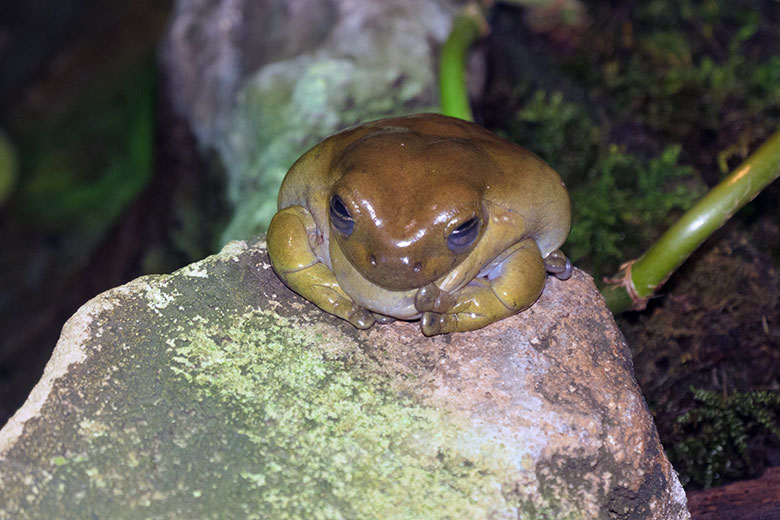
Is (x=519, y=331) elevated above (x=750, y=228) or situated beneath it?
elevated above

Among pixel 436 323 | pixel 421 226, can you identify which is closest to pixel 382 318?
pixel 436 323

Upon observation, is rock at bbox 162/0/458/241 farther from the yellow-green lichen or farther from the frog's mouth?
the frog's mouth

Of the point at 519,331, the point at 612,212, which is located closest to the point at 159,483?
the point at 519,331

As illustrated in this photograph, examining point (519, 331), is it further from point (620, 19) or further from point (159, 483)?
point (620, 19)

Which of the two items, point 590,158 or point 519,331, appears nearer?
point 519,331

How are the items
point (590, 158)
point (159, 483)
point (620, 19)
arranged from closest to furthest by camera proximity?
1. point (159, 483)
2. point (590, 158)
3. point (620, 19)

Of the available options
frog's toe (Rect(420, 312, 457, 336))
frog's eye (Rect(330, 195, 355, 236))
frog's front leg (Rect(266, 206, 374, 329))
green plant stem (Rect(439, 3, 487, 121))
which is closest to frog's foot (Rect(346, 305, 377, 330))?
frog's front leg (Rect(266, 206, 374, 329))

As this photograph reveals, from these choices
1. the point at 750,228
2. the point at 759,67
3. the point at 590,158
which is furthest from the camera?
the point at 759,67

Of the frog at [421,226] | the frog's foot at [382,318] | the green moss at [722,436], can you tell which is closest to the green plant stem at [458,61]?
the frog at [421,226]
